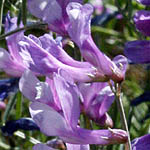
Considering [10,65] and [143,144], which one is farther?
[10,65]

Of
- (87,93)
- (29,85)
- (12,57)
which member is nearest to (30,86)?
(29,85)

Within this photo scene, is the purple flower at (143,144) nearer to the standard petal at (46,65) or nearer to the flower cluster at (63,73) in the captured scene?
the flower cluster at (63,73)

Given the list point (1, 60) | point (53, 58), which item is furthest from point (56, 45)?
point (1, 60)

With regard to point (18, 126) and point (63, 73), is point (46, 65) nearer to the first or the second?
point (63, 73)

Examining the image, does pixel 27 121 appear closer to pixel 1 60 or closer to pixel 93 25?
pixel 1 60

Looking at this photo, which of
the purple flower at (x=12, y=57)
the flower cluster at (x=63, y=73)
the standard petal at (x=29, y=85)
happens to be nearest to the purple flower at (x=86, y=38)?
the flower cluster at (x=63, y=73)

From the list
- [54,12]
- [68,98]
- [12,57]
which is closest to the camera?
[68,98]
